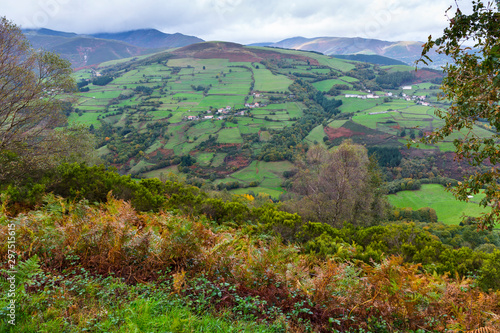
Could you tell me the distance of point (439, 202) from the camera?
3944cm

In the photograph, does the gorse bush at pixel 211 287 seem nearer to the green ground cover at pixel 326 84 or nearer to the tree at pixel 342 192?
the tree at pixel 342 192

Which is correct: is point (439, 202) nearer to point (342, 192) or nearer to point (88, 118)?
point (342, 192)

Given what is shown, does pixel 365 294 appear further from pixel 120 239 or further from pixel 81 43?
pixel 81 43

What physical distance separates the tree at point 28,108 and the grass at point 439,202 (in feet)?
144

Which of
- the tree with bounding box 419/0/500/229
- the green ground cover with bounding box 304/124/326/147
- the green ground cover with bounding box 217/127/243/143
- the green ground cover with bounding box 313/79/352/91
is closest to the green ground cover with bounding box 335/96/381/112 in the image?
the green ground cover with bounding box 313/79/352/91

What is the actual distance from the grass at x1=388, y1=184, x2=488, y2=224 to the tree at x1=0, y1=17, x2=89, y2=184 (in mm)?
44037

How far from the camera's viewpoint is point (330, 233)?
1035cm

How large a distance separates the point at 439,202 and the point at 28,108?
5126 centimetres

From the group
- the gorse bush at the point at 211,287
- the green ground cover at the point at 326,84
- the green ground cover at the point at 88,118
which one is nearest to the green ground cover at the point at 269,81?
the green ground cover at the point at 326,84

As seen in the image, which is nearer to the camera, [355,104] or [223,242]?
[223,242]

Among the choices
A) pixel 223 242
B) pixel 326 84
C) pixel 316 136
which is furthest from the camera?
pixel 326 84

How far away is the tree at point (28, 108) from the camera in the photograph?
34.0 ft

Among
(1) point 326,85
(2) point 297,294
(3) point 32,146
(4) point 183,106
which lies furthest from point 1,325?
(1) point 326,85

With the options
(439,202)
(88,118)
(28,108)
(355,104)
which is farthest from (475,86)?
(355,104)
